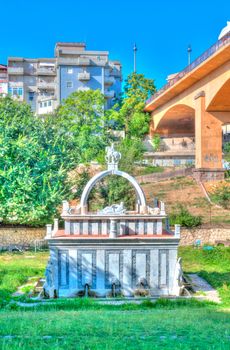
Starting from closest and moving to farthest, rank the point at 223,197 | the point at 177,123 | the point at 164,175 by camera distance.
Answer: the point at 223,197, the point at 164,175, the point at 177,123

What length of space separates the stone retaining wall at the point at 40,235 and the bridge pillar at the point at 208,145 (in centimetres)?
1464

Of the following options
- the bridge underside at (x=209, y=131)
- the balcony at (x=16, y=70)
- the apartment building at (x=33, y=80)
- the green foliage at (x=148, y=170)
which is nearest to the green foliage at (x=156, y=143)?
the green foliage at (x=148, y=170)

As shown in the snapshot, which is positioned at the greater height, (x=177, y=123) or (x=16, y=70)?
(x=16, y=70)

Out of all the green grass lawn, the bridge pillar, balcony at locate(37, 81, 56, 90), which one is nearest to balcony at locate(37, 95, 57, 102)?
balcony at locate(37, 81, 56, 90)

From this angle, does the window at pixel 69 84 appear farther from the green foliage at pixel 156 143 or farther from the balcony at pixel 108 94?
the green foliage at pixel 156 143

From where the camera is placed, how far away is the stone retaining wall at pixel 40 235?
33.2 m

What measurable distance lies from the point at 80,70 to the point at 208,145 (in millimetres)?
34100

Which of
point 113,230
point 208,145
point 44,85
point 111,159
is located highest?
point 44,85

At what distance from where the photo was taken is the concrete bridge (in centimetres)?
4100

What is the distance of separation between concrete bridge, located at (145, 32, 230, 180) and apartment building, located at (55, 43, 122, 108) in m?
20.1

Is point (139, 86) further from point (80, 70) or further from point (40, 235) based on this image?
point (40, 235)

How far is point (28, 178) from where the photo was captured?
31500 mm

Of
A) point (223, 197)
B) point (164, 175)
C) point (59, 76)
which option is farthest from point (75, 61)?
point (223, 197)

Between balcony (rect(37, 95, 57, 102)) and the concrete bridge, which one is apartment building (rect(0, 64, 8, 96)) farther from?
the concrete bridge
